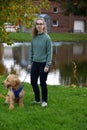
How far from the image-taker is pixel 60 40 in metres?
57.2

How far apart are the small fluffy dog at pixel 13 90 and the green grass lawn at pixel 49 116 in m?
0.16

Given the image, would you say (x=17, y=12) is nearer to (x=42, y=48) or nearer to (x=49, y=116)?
(x=42, y=48)

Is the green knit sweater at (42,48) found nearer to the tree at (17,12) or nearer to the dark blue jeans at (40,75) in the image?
the dark blue jeans at (40,75)

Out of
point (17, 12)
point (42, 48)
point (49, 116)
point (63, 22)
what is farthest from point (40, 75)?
point (63, 22)

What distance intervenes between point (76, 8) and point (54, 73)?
116 feet

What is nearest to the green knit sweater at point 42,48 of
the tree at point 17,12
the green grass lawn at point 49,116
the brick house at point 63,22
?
the green grass lawn at point 49,116

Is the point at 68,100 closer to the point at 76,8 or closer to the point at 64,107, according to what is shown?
the point at 64,107

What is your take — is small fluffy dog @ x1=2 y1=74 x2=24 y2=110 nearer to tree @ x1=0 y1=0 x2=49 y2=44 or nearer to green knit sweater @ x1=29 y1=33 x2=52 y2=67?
green knit sweater @ x1=29 y1=33 x2=52 y2=67

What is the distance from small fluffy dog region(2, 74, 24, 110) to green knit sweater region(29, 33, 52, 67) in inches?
29.0

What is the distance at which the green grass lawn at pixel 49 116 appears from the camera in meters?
8.91

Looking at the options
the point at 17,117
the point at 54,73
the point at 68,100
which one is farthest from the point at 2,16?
the point at 54,73

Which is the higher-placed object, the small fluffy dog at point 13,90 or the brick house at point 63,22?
the small fluffy dog at point 13,90

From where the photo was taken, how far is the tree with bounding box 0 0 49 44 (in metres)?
12.2

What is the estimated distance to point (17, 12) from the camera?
12.7m
